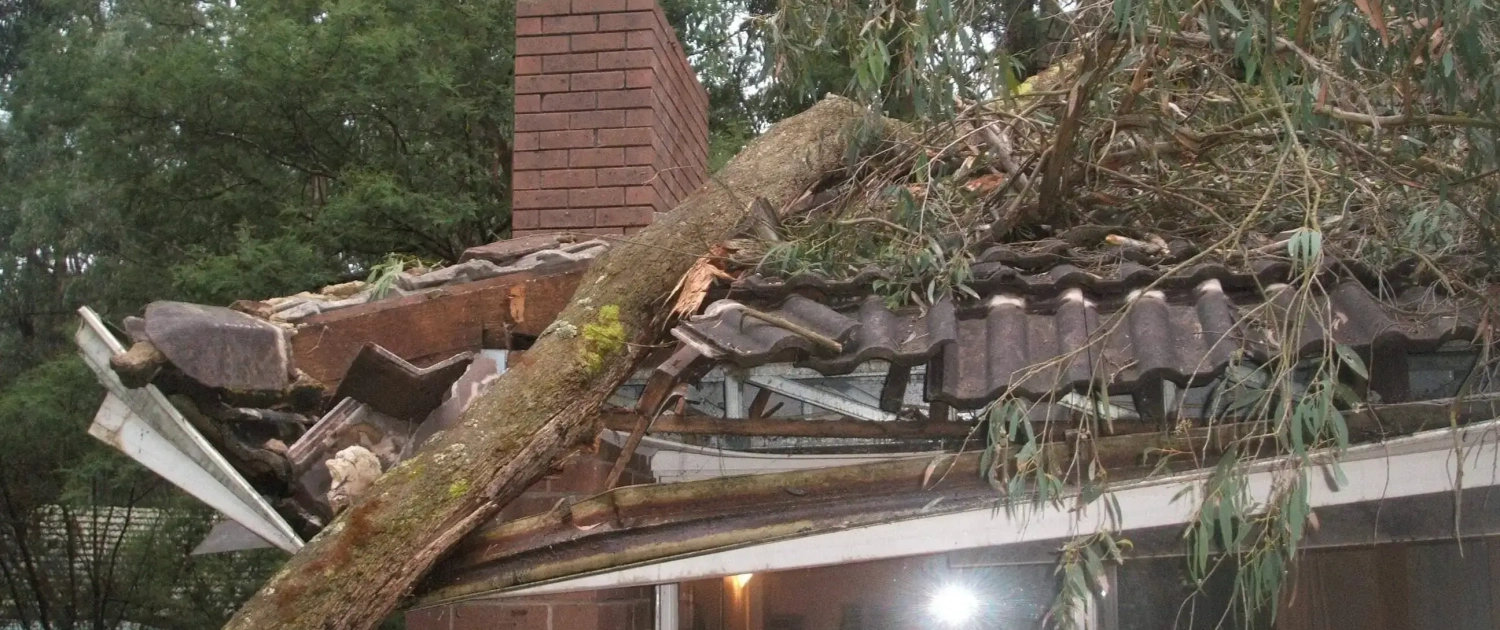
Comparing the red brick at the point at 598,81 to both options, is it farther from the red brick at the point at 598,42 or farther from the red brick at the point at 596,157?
the red brick at the point at 596,157

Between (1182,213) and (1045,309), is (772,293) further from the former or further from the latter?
(1182,213)

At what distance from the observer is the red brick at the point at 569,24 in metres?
6.39

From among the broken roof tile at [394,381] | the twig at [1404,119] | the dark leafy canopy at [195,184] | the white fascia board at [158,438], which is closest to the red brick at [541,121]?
the broken roof tile at [394,381]

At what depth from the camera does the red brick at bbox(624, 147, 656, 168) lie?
6.20m

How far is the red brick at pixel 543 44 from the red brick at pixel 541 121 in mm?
314

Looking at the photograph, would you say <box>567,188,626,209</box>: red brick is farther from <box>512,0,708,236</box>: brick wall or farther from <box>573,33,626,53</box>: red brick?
<box>573,33,626,53</box>: red brick

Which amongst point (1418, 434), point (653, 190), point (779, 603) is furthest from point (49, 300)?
point (1418, 434)

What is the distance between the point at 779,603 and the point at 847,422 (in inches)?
42.6

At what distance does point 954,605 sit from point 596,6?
3341 millimetres

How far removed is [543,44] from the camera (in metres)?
6.45

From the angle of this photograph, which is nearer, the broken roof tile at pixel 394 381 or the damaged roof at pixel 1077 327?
the damaged roof at pixel 1077 327

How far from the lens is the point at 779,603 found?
4.93 m

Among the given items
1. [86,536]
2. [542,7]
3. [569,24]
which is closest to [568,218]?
[569,24]

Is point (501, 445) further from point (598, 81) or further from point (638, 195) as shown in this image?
point (598, 81)
